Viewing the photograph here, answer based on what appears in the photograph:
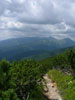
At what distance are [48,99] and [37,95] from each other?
37.3 feet

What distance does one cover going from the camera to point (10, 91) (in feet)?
44.0

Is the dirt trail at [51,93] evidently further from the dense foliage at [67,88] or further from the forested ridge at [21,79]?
the forested ridge at [21,79]

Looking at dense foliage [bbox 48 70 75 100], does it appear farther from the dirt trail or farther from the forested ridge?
the forested ridge

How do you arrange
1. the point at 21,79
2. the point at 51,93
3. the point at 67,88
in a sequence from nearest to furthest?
→ the point at 21,79
the point at 67,88
the point at 51,93

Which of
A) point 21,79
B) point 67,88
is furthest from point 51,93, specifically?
point 21,79

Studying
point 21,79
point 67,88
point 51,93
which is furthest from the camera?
point 51,93

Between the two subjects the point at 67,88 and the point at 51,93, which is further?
the point at 51,93

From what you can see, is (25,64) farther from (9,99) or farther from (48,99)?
(9,99)

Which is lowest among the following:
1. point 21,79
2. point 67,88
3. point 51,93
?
point 51,93

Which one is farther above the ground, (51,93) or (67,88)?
(67,88)

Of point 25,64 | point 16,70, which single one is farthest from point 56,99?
point 16,70

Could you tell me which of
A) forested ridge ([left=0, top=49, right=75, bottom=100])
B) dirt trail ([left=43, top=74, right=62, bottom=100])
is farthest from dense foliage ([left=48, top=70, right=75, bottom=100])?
forested ridge ([left=0, top=49, right=75, bottom=100])

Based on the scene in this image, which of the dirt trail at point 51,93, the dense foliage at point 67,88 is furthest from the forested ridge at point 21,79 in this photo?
the dirt trail at point 51,93

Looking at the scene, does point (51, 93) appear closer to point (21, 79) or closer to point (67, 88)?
point (67, 88)
